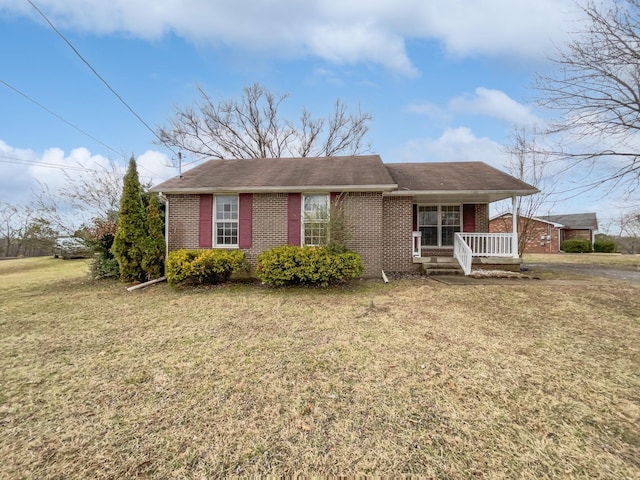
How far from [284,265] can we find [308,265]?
66 centimetres

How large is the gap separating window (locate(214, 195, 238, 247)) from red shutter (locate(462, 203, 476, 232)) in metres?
8.98

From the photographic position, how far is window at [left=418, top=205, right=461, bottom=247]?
11.8 meters

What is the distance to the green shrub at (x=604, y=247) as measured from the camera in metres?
25.5

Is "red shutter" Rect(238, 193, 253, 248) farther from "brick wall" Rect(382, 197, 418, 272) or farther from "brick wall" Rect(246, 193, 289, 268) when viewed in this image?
"brick wall" Rect(382, 197, 418, 272)

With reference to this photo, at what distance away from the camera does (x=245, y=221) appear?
9570 mm

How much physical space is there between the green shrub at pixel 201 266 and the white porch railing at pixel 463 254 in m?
7.27

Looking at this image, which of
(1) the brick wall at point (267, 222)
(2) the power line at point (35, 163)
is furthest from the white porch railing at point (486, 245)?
(2) the power line at point (35, 163)

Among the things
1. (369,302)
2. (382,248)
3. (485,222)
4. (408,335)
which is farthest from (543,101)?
(408,335)

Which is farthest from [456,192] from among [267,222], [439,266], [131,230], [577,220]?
[577,220]

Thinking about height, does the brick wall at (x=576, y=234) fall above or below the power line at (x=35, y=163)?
below

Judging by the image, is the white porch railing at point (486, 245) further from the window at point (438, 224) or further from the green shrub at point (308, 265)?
the green shrub at point (308, 265)

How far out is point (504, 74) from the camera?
34.5ft

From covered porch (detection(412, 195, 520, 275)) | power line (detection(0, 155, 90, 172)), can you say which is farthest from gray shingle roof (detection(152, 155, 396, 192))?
power line (detection(0, 155, 90, 172))

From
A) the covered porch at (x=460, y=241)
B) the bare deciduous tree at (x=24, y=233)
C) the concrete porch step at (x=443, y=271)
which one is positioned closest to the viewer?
the concrete porch step at (x=443, y=271)
